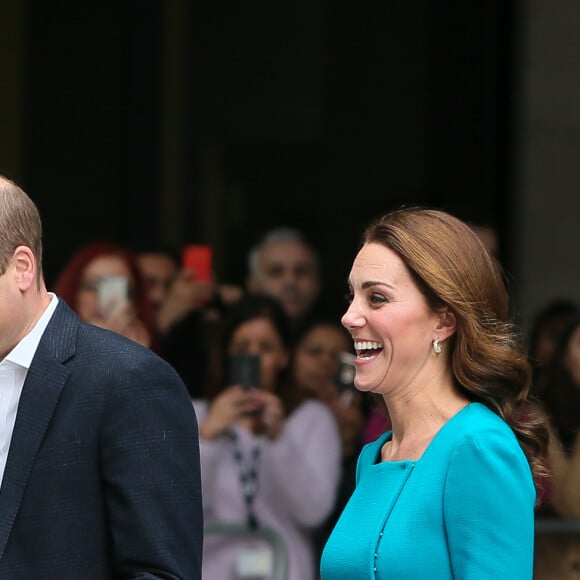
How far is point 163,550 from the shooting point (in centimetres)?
283

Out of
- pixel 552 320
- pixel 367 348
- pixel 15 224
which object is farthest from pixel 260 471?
pixel 15 224

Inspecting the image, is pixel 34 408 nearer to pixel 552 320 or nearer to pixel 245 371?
pixel 245 371

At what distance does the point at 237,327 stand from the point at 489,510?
118 inches

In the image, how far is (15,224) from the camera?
113 inches

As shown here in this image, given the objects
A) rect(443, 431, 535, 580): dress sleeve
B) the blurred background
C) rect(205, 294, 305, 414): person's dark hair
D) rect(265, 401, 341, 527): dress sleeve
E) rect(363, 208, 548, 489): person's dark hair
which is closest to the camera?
rect(443, 431, 535, 580): dress sleeve

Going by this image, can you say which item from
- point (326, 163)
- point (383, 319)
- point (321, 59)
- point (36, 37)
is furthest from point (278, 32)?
point (383, 319)

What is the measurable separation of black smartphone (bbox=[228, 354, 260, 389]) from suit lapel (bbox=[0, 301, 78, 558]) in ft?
8.02

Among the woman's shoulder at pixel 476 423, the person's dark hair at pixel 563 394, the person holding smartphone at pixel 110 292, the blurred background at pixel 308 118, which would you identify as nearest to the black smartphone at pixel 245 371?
the person holding smartphone at pixel 110 292

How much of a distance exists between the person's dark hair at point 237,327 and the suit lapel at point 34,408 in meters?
2.67

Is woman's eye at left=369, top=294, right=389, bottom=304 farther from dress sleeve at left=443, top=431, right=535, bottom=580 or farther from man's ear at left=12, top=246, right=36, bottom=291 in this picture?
man's ear at left=12, top=246, right=36, bottom=291

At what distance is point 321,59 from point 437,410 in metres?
5.64

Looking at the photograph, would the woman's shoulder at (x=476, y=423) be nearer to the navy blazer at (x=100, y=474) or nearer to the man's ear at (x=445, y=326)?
the man's ear at (x=445, y=326)

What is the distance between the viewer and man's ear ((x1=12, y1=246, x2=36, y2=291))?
286 cm

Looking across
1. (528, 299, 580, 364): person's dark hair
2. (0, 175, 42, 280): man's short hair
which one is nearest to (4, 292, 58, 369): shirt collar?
(0, 175, 42, 280): man's short hair
